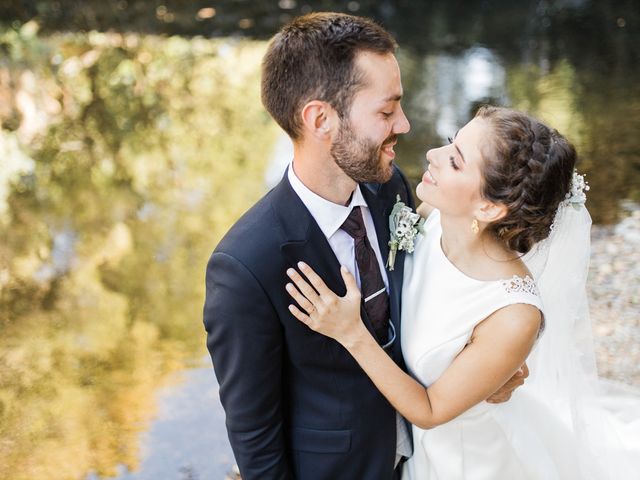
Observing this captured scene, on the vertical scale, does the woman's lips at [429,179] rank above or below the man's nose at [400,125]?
below

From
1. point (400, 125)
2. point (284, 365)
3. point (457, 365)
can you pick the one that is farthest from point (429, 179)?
point (284, 365)

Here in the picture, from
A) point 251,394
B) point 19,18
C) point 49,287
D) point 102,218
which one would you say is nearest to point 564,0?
point 19,18

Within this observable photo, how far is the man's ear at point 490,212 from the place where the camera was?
2100mm

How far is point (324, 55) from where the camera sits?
2.02 metres

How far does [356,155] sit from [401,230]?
31cm

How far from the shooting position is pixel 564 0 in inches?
532

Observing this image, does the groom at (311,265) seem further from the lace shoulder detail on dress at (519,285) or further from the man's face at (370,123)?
the lace shoulder detail on dress at (519,285)

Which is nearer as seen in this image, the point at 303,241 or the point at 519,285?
the point at 303,241

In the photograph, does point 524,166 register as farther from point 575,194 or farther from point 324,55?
point 324,55

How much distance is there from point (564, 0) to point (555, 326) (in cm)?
1246

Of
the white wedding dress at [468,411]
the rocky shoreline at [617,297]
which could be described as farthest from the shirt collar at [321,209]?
the rocky shoreline at [617,297]

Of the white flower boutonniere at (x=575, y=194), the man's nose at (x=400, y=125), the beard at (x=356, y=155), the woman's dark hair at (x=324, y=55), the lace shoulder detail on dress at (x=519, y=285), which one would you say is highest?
the woman's dark hair at (x=324, y=55)

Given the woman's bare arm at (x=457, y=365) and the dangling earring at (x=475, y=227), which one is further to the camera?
the dangling earring at (x=475, y=227)

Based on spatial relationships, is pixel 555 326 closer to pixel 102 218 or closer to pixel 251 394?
pixel 251 394
